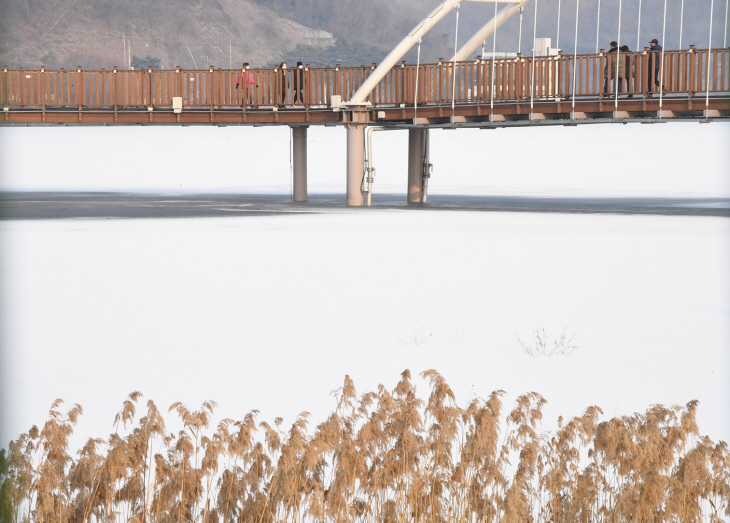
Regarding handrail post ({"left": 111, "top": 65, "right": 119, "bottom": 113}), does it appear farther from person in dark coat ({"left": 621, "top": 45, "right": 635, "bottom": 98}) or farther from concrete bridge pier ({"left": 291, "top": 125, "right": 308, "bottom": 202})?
person in dark coat ({"left": 621, "top": 45, "right": 635, "bottom": 98})

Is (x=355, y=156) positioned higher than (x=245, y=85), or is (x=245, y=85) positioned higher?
(x=245, y=85)

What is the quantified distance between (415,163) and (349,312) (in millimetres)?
22443

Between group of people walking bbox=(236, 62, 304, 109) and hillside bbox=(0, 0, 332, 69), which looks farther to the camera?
hillside bbox=(0, 0, 332, 69)

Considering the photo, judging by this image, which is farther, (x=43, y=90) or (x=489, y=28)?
(x=43, y=90)

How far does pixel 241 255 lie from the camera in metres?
19.9

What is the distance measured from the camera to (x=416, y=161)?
119 feet

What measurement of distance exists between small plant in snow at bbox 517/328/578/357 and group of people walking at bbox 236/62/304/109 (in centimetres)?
2192

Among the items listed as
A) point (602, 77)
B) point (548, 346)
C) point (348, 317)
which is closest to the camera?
point (548, 346)

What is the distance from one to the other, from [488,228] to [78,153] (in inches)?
2458

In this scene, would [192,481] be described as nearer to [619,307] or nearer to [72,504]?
[72,504]

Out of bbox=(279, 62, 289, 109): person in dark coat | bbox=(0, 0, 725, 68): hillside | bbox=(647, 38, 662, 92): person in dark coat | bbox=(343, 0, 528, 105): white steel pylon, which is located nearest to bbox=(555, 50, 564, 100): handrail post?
bbox=(647, 38, 662, 92): person in dark coat

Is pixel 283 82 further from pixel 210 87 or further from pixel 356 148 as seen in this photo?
pixel 356 148

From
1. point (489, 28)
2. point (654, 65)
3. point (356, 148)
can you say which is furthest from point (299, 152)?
point (654, 65)

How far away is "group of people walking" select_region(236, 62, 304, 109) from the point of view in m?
33.3
